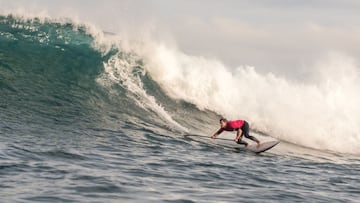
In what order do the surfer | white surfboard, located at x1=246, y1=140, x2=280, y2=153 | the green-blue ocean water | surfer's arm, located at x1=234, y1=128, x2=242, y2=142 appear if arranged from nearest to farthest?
the green-blue ocean water < white surfboard, located at x1=246, y1=140, x2=280, y2=153 < surfer's arm, located at x1=234, y1=128, x2=242, y2=142 < the surfer

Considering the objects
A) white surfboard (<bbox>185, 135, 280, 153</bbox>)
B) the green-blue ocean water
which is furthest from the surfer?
the green-blue ocean water

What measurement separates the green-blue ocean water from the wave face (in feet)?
0.23

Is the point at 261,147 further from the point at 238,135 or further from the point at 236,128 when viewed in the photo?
the point at 236,128

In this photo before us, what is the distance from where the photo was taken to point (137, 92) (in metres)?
18.4

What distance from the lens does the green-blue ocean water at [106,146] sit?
766 cm

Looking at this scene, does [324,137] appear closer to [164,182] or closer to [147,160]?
[147,160]

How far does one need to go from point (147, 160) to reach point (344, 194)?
3.89 m

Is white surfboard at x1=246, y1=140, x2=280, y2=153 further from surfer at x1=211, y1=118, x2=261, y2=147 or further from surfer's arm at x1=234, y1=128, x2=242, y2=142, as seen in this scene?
surfer's arm at x1=234, y1=128, x2=242, y2=142

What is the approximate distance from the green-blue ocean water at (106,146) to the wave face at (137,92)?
70 millimetres

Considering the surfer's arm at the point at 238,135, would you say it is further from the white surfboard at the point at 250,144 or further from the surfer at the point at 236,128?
the white surfboard at the point at 250,144

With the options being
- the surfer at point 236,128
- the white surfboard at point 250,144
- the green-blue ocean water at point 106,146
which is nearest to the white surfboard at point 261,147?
the white surfboard at point 250,144

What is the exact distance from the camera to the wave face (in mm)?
15688

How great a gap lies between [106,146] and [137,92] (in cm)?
717

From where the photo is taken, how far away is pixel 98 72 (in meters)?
19.0
